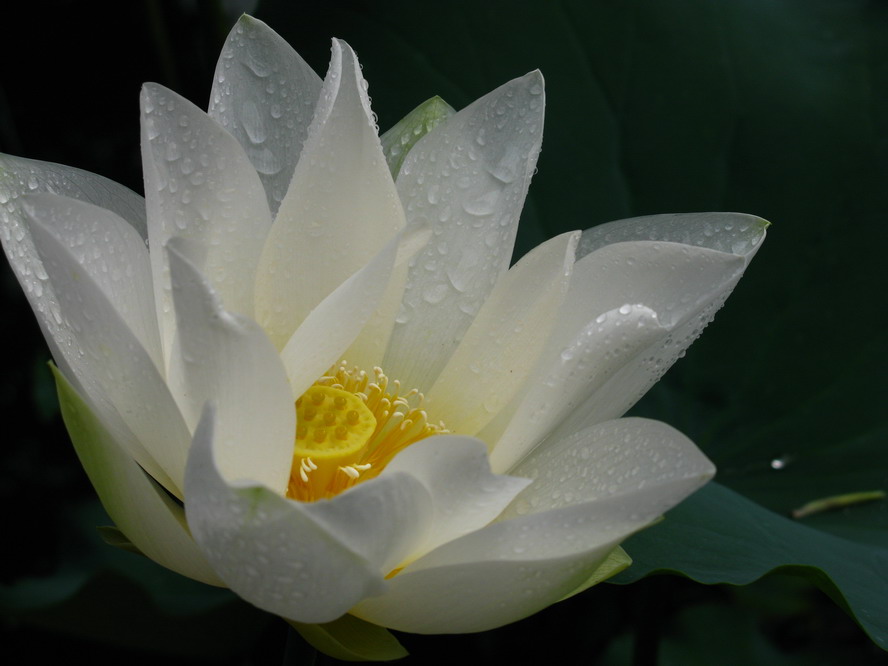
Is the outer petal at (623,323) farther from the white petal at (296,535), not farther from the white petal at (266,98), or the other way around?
the white petal at (266,98)

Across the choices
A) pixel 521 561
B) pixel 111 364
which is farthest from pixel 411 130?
pixel 521 561

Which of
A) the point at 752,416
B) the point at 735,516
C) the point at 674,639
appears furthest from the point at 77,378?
the point at 674,639

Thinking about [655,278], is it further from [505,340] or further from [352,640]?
[352,640]

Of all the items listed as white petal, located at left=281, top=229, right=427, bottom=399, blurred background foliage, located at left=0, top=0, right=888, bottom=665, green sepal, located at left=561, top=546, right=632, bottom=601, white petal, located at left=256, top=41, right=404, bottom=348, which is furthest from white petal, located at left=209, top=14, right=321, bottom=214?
green sepal, located at left=561, top=546, right=632, bottom=601

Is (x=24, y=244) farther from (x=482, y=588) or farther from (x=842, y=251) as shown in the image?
(x=842, y=251)

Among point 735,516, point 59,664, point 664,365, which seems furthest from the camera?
point 59,664

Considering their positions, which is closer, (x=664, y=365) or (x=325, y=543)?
(x=325, y=543)

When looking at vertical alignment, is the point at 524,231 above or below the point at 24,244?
below
